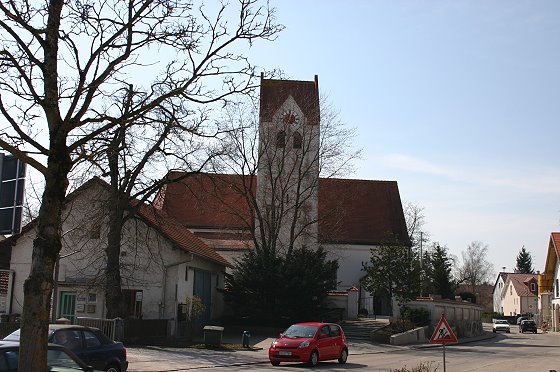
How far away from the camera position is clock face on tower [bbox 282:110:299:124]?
47.6m

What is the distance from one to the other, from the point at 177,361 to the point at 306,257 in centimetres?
1963

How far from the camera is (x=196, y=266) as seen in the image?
38688mm

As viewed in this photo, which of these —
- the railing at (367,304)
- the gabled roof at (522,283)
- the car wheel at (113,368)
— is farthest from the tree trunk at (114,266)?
the gabled roof at (522,283)

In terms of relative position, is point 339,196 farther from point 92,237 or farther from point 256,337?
point 92,237

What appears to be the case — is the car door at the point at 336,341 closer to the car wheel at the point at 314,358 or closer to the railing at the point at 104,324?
the car wheel at the point at 314,358

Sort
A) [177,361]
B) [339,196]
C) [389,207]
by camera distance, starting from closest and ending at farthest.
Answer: [177,361], [339,196], [389,207]

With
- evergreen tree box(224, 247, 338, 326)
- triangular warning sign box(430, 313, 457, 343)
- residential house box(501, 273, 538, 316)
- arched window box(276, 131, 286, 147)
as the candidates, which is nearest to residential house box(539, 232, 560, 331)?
residential house box(501, 273, 538, 316)

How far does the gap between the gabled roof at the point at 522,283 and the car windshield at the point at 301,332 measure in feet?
286

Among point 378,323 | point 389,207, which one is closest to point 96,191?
point 378,323

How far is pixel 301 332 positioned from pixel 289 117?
26355 millimetres

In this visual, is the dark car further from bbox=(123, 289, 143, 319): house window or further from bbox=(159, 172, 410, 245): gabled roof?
bbox=(159, 172, 410, 245): gabled roof

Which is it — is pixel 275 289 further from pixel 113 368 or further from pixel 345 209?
pixel 113 368

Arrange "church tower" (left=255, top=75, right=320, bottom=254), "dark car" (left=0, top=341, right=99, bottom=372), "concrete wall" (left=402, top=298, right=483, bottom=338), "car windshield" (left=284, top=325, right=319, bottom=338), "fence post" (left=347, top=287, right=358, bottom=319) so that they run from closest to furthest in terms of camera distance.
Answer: "dark car" (left=0, top=341, right=99, bottom=372) < "car windshield" (left=284, top=325, right=319, bottom=338) < "concrete wall" (left=402, top=298, right=483, bottom=338) < "church tower" (left=255, top=75, right=320, bottom=254) < "fence post" (left=347, top=287, right=358, bottom=319)

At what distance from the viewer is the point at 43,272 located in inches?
363
